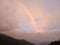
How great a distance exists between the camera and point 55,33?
3.54 feet

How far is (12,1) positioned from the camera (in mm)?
913

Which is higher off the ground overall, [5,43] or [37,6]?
[37,6]

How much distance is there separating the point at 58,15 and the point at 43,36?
22 cm

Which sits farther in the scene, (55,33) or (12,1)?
(55,33)

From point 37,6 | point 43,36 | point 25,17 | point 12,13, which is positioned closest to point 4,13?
point 12,13

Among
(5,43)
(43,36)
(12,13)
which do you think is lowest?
(5,43)

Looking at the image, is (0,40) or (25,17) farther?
(25,17)

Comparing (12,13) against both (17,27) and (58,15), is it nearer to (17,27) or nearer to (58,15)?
(17,27)

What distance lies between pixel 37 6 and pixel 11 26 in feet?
1.05

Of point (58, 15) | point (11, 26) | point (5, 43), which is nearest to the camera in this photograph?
point (5, 43)

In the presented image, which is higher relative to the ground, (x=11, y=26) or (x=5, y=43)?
(x=11, y=26)

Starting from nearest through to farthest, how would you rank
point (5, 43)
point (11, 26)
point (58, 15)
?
point (5, 43) < point (58, 15) < point (11, 26)

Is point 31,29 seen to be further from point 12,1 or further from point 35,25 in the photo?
point 12,1

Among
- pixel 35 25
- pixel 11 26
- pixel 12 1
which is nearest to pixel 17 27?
pixel 11 26
